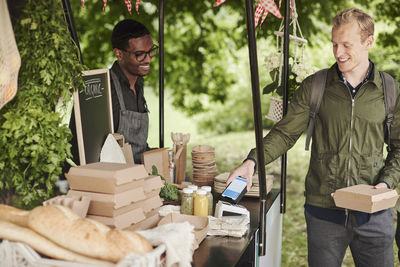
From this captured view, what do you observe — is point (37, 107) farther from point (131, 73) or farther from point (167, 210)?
point (131, 73)

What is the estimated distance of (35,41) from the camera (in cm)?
220

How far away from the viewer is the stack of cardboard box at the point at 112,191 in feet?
6.46

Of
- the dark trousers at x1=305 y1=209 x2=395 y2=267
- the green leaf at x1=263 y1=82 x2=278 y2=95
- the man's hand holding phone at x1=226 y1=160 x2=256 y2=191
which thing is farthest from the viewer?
the green leaf at x1=263 y1=82 x2=278 y2=95

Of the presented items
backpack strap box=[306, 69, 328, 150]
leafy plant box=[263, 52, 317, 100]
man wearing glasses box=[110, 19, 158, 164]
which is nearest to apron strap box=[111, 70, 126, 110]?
man wearing glasses box=[110, 19, 158, 164]

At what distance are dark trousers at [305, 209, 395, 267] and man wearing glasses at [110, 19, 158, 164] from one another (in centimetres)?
133

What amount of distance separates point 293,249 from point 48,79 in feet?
18.5

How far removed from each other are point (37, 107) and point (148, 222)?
70cm

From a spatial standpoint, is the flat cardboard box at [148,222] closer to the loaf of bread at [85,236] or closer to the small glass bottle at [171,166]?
the loaf of bread at [85,236]

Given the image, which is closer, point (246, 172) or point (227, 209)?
point (227, 209)

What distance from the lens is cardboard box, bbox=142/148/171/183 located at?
3203 mm

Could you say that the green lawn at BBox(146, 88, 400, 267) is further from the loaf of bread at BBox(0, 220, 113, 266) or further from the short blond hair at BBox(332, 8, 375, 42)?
the loaf of bread at BBox(0, 220, 113, 266)

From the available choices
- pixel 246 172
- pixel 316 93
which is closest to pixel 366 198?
pixel 246 172

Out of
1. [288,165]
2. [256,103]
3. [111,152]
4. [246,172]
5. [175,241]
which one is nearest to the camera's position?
[175,241]

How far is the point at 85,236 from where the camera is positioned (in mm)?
1582
